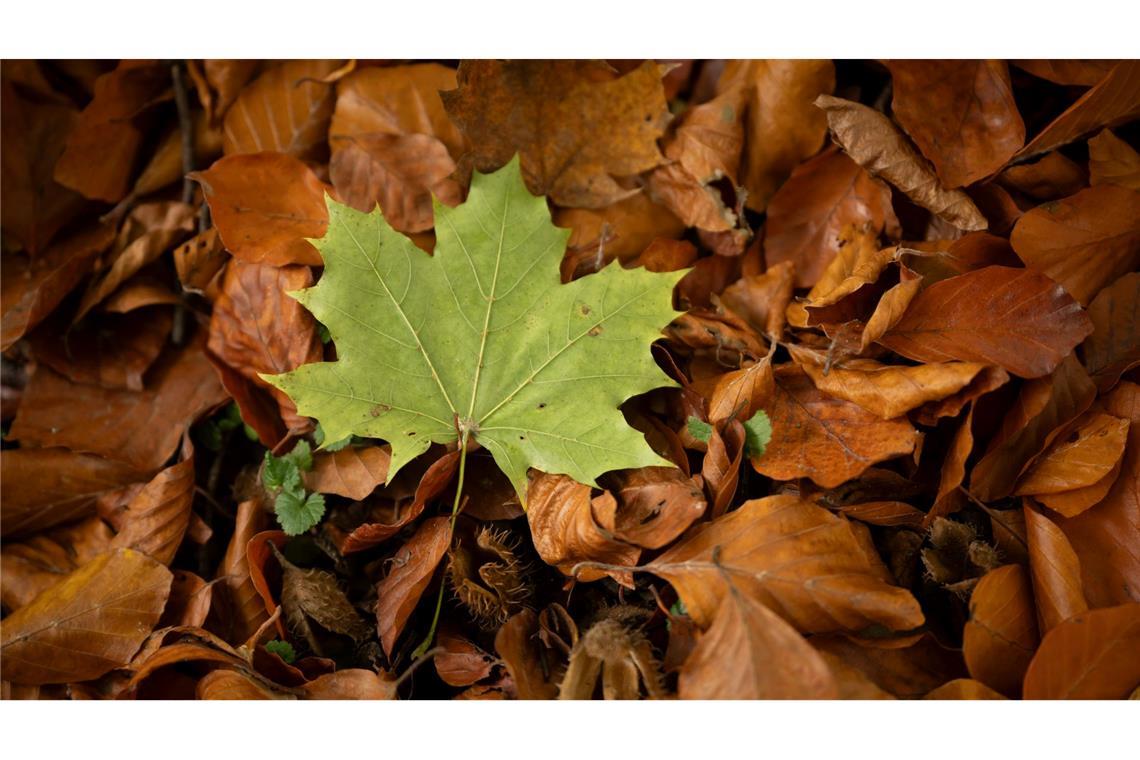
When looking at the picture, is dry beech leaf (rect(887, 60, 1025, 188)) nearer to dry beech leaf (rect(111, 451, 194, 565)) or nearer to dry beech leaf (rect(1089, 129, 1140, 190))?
dry beech leaf (rect(1089, 129, 1140, 190))

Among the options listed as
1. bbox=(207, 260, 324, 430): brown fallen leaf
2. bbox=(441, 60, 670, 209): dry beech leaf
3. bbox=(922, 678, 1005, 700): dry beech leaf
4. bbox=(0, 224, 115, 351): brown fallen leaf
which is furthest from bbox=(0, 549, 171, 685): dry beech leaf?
bbox=(922, 678, 1005, 700): dry beech leaf

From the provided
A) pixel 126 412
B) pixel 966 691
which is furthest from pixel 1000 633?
pixel 126 412

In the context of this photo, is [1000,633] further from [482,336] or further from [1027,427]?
[482,336]

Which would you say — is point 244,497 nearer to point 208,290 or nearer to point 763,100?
point 208,290

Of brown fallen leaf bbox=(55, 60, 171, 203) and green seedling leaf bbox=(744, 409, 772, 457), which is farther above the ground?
brown fallen leaf bbox=(55, 60, 171, 203)

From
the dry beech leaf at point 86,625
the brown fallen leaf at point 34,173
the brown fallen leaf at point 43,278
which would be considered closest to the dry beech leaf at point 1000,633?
the dry beech leaf at point 86,625
